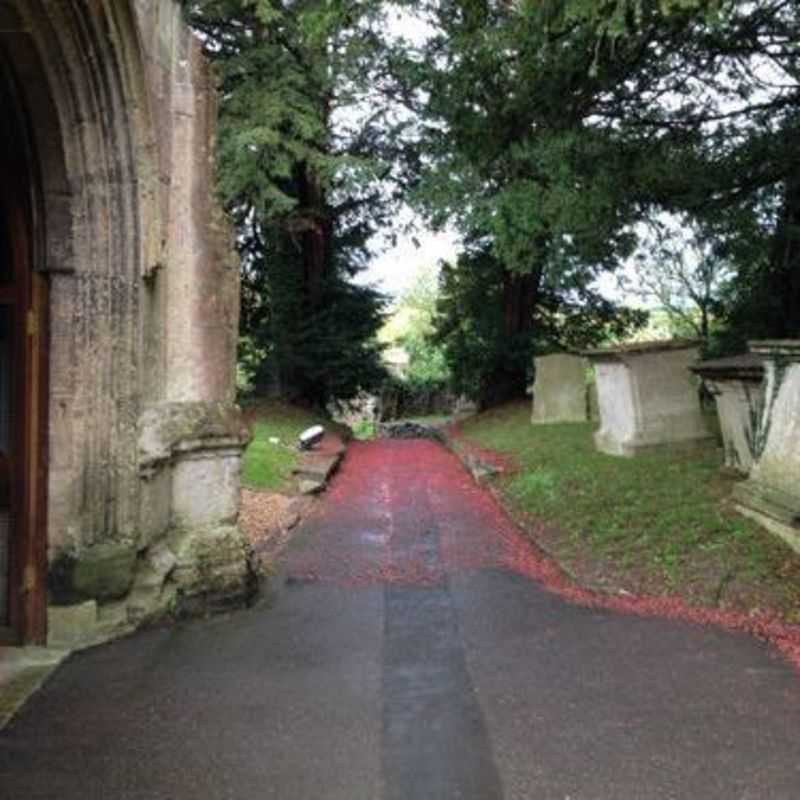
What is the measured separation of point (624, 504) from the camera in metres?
10.7

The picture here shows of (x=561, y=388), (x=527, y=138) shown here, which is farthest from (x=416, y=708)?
(x=561, y=388)

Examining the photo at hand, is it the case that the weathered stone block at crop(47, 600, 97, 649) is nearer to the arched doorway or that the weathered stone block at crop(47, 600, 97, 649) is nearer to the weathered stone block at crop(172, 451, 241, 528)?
the arched doorway

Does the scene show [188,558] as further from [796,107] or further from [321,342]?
[321,342]

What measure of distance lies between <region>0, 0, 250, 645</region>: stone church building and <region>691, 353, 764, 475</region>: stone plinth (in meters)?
6.36

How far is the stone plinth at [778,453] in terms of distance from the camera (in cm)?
864

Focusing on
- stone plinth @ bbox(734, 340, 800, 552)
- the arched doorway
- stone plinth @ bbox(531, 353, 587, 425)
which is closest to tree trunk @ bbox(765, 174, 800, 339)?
stone plinth @ bbox(531, 353, 587, 425)

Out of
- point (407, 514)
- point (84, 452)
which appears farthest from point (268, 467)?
point (84, 452)

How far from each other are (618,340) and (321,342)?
8611 millimetres

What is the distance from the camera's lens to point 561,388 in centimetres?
2059

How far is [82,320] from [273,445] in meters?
11.4

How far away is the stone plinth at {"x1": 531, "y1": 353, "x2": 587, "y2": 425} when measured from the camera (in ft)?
67.1

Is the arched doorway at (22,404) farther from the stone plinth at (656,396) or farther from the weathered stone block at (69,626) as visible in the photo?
the stone plinth at (656,396)

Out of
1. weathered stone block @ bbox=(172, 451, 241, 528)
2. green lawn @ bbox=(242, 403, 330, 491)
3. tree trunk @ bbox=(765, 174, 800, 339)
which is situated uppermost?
tree trunk @ bbox=(765, 174, 800, 339)

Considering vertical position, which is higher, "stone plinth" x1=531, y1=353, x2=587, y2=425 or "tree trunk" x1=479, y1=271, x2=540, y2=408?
"tree trunk" x1=479, y1=271, x2=540, y2=408
